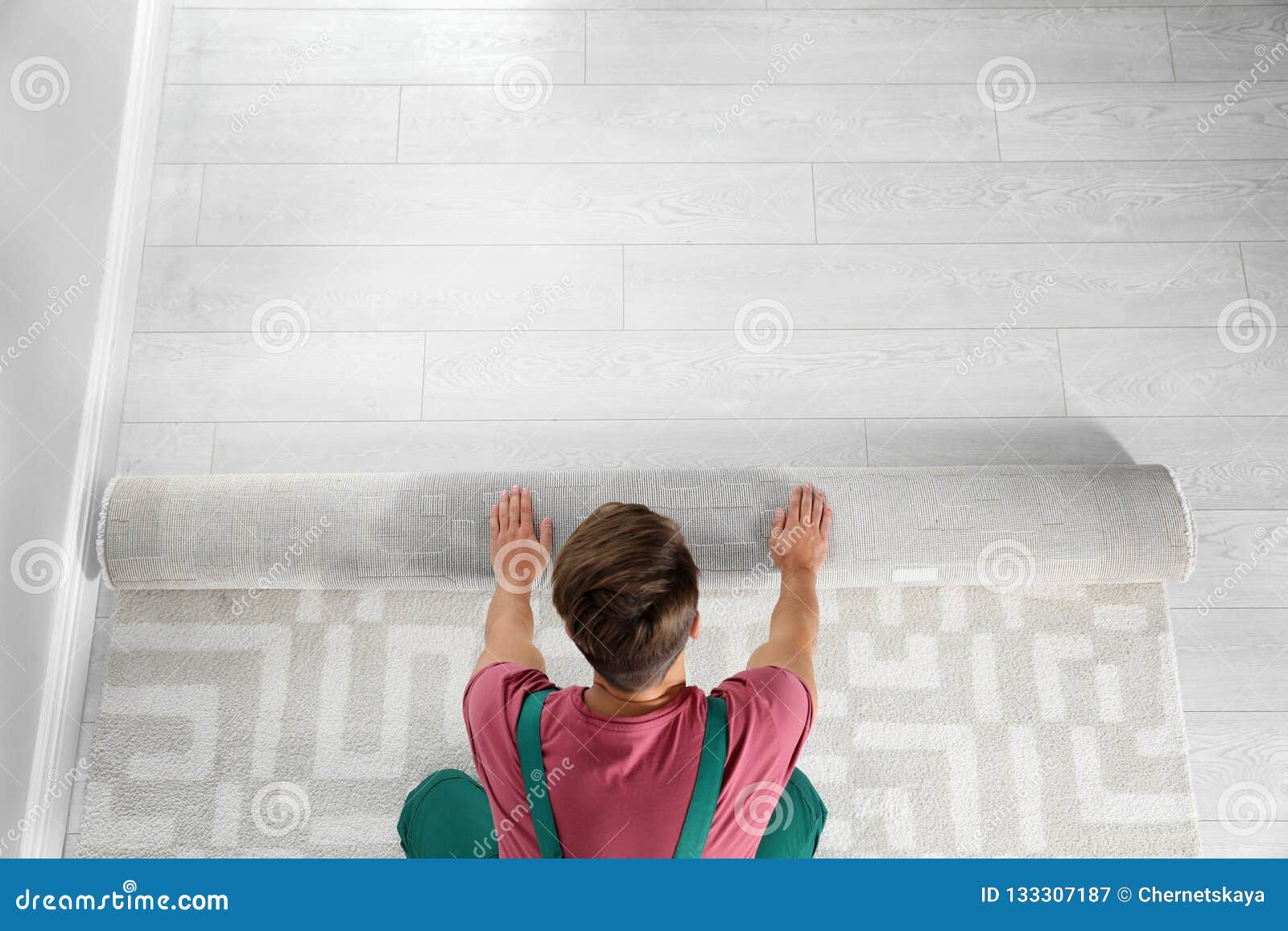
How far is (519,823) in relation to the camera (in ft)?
3.32

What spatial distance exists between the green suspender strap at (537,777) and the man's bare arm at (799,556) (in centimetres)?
41

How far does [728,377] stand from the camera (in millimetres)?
1735

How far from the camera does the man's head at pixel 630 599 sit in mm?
951

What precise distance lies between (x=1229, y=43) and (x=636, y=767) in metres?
1.99

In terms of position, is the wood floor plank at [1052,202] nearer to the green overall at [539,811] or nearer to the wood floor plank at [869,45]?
the wood floor plank at [869,45]

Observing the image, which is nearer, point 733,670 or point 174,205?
point 733,670

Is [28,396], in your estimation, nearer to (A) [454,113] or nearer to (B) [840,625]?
(A) [454,113]

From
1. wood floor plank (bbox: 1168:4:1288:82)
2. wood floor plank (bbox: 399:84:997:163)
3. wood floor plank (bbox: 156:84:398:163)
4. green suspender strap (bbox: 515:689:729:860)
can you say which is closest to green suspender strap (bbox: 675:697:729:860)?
green suspender strap (bbox: 515:689:729:860)

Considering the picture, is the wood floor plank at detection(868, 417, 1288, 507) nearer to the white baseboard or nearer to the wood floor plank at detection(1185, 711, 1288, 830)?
the wood floor plank at detection(1185, 711, 1288, 830)

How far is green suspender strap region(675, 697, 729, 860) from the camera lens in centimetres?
98

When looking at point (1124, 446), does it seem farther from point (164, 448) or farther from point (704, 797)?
point (164, 448)

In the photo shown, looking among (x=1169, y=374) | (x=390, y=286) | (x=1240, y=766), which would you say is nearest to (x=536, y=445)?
(x=390, y=286)

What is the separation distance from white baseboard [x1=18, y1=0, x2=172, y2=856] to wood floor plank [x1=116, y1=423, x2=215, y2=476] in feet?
0.09
